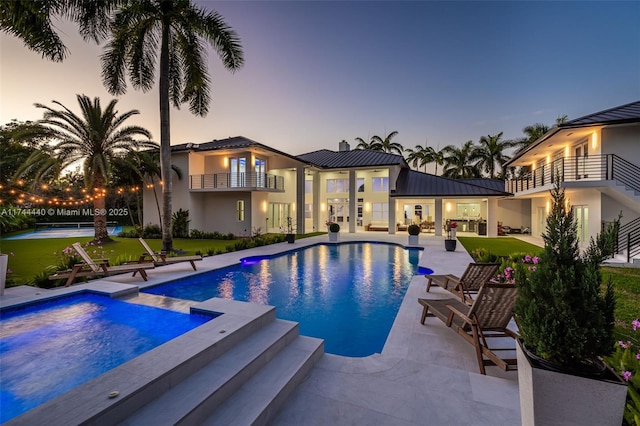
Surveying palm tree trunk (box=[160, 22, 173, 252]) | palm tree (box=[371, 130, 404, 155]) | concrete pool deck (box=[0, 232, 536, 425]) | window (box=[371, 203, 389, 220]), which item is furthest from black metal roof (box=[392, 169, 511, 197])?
concrete pool deck (box=[0, 232, 536, 425])

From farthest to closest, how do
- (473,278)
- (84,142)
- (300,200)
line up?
(300,200) → (84,142) → (473,278)

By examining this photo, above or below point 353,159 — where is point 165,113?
below

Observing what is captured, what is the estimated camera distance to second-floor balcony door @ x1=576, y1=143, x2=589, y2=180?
1480cm

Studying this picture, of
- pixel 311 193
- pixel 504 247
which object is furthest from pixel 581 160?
pixel 311 193

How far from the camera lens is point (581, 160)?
52.9 ft

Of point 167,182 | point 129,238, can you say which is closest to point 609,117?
point 167,182

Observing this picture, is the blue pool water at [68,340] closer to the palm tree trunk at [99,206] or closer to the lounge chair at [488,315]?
the lounge chair at [488,315]

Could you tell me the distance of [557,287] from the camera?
240 cm

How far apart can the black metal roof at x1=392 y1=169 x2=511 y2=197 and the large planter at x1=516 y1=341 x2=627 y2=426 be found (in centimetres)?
2323

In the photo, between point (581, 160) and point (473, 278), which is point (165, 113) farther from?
point (581, 160)

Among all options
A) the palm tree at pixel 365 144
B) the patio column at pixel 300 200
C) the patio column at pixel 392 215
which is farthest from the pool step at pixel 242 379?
the palm tree at pixel 365 144

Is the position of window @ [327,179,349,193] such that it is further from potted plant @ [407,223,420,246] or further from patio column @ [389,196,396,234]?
potted plant @ [407,223,420,246]

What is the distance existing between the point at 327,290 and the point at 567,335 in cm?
734

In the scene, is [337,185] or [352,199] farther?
[337,185]
